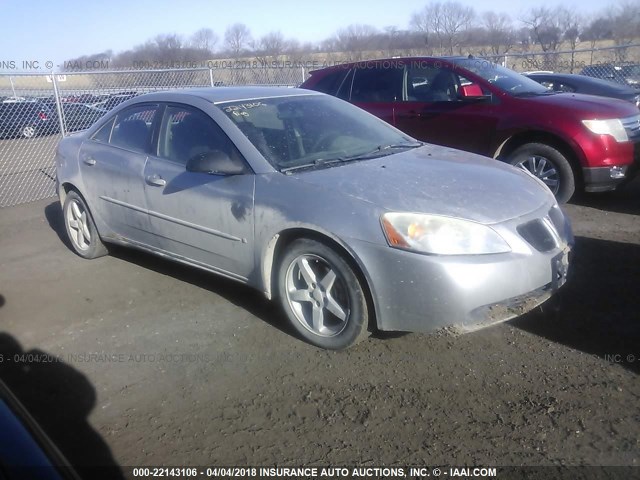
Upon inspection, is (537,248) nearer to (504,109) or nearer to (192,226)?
(192,226)

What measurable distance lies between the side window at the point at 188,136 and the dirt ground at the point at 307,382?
114 centimetres

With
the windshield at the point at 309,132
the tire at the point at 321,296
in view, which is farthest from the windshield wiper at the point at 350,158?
the tire at the point at 321,296

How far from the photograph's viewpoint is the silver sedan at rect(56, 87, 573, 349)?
3.54 m

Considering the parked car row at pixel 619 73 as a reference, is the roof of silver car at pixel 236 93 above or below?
above

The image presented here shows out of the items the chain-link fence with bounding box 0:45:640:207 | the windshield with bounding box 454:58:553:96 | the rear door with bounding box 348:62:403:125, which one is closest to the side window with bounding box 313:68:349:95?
the rear door with bounding box 348:62:403:125

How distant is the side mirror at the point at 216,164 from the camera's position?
4.24m

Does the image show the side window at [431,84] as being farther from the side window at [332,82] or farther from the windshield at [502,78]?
the side window at [332,82]

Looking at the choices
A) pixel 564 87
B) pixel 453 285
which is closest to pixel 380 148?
pixel 453 285

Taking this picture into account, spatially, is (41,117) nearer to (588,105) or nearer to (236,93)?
(236,93)

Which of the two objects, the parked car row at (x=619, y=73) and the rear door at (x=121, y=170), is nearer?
the rear door at (x=121, y=170)

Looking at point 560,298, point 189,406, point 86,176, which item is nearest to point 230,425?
point 189,406

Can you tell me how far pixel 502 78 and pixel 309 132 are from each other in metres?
3.84

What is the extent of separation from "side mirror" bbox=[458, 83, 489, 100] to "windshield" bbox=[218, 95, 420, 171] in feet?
8.40

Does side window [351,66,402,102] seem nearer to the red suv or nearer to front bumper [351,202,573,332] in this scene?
the red suv
